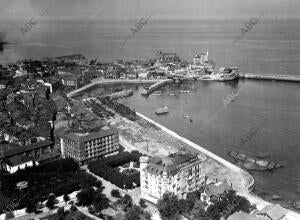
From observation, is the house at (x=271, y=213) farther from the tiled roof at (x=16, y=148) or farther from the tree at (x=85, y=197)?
the tiled roof at (x=16, y=148)

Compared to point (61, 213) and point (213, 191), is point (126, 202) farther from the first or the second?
point (213, 191)

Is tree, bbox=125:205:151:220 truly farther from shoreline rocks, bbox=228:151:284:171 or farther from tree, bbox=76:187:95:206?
shoreline rocks, bbox=228:151:284:171

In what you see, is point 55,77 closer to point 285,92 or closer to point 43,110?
point 43,110

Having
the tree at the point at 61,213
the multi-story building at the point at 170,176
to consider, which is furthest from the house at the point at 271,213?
the tree at the point at 61,213

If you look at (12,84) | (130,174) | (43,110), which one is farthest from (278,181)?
(12,84)

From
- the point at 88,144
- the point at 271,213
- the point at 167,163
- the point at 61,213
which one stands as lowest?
the point at 61,213

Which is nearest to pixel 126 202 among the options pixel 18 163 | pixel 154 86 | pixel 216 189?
pixel 216 189
